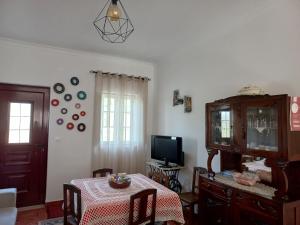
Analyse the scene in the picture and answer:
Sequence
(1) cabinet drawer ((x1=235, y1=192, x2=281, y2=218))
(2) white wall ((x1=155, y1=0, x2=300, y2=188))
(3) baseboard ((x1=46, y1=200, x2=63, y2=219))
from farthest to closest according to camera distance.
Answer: (3) baseboard ((x1=46, y1=200, x2=63, y2=219)) < (2) white wall ((x1=155, y1=0, x2=300, y2=188)) < (1) cabinet drawer ((x1=235, y1=192, x2=281, y2=218))

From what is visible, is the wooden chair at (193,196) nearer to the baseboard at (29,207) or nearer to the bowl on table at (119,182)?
the bowl on table at (119,182)

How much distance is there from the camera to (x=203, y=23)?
9.62 ft

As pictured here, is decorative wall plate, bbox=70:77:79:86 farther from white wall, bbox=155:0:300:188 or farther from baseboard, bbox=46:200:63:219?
baseboard, bbox=46:200:63:219

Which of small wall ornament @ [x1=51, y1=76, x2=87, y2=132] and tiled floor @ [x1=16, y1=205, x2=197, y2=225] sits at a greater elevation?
small wall ornament @ [x1=51, y1=76, x2=87, y2=132]

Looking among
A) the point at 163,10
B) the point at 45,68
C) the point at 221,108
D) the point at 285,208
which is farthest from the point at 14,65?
the point at 285,208

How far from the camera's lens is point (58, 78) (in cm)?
392

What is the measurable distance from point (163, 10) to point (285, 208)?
93.2 inches

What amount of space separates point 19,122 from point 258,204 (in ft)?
12.0

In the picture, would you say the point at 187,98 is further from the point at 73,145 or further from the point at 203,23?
the point at 73,145

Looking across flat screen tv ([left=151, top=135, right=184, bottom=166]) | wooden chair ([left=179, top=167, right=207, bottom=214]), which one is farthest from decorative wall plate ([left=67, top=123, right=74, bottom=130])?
wooden chair ([left=179, top=167, right=207, bottom=214])

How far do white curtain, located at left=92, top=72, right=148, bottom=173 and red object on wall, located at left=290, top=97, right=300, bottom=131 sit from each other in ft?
9.77

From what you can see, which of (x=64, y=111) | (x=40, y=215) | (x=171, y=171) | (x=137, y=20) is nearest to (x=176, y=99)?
(x=171, y=171)

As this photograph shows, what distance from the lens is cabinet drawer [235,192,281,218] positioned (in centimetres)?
187

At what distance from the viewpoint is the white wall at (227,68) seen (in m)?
2.33
